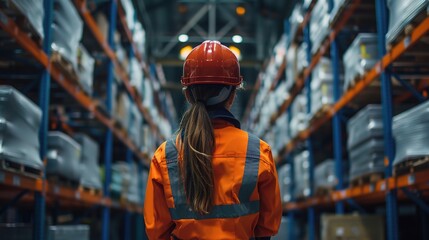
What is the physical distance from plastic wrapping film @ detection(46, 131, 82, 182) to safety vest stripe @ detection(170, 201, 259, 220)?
4000 mm

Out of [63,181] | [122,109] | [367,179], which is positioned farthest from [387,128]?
[122,109]

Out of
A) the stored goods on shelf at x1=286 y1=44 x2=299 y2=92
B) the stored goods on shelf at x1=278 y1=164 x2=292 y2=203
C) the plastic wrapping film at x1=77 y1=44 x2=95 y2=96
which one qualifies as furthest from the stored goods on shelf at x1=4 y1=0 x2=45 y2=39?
the stored goods on shelf at x1=278 y1=164 x2=292 y2=203

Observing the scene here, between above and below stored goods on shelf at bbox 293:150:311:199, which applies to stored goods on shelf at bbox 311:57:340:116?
above

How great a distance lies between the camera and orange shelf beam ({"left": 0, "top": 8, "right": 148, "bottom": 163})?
460 cm

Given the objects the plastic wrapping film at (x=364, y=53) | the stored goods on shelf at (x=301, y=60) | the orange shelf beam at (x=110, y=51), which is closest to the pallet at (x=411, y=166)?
the plastic wrapping film at (x=364, y=53)

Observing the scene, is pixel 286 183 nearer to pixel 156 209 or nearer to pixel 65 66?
pixel 65 66

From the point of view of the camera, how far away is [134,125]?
37.1ft

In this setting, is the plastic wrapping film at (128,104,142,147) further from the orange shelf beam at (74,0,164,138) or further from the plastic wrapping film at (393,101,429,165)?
the plastic wrapping film at (393,101,429,165)

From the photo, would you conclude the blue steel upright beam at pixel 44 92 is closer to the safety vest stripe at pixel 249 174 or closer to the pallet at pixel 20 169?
the pallet at pixel 20 169

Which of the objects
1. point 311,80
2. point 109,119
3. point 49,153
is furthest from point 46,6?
point 311,80

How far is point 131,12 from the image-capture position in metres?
10.8

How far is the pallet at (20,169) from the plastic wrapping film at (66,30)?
4.08ft

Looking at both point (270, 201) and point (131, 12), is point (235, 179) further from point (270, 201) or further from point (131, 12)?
point (131, 12)

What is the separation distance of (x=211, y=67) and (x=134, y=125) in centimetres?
878
